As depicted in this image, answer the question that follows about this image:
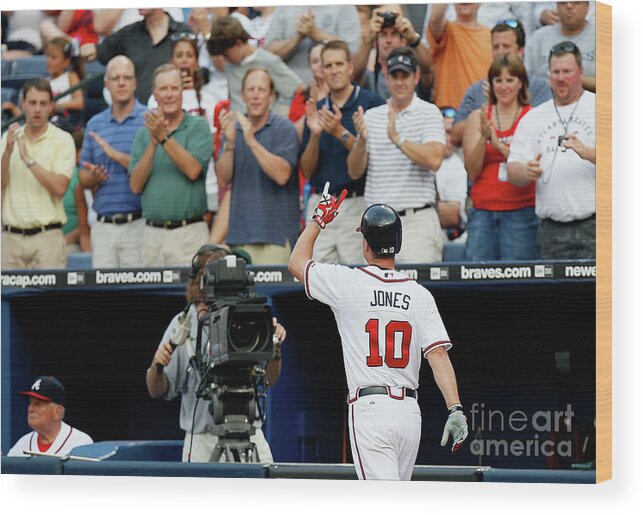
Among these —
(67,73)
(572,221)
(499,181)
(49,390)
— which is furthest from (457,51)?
(49,390)

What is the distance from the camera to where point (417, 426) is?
739cm

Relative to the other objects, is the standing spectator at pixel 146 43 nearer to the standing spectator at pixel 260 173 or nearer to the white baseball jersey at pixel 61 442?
the standing spectator at pixel 260 173

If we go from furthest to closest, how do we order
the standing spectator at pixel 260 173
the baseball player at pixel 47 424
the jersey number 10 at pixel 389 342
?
the baseball player at pixel 47 424 < the standing spectator at pixel 260 173 < the jersey number 10 at pixel 389 342

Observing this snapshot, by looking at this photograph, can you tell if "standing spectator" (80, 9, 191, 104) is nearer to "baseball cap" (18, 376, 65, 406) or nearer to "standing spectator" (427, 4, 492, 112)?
"standing spectator" (427, 4, 492, 112)

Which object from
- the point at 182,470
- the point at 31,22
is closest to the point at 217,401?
the point at 182,470

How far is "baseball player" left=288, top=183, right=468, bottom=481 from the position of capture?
289 inches

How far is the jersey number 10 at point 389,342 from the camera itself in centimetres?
743

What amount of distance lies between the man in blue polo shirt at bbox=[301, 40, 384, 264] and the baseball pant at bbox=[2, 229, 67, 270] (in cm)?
169

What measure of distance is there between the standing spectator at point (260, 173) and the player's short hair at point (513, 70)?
1.31m

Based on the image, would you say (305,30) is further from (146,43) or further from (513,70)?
(513,70)

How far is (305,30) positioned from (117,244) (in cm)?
181

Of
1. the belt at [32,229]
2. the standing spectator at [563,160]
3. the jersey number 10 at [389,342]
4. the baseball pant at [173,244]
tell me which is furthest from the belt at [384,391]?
the belt at [32,229]

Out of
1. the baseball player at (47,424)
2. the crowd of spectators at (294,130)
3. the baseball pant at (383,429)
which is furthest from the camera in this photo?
the baseball player at (47,424)

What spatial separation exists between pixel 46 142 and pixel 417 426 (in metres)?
3.29
